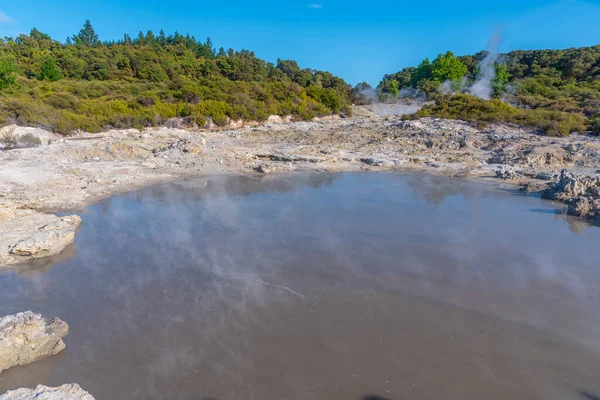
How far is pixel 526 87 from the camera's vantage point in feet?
111

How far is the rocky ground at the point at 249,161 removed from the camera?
885 cm

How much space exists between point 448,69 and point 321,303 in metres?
46.6

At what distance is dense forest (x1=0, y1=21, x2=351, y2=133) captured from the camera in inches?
871

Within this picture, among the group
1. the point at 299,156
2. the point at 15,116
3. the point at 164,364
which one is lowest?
the point at 164,364

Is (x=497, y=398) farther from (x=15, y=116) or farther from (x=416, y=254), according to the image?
(x=15, y=116)

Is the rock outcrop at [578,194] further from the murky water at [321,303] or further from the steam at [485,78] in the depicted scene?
the steam at [485,78]

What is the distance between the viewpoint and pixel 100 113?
904 inches

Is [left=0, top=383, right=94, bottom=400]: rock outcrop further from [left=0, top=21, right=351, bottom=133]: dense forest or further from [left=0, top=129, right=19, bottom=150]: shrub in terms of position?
[left=0, top=21, right=351, bottom=133]: dense forest

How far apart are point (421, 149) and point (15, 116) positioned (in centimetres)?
2076

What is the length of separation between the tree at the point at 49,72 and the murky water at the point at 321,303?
112 feet

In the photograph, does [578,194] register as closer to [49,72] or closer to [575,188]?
[575,188]

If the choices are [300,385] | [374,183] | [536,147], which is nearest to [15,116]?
[374,183]

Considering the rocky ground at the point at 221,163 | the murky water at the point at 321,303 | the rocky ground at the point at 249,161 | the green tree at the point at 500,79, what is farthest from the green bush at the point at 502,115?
the green tree at the point at 500,79

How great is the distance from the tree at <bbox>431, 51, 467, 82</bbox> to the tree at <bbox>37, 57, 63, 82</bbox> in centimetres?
4177
